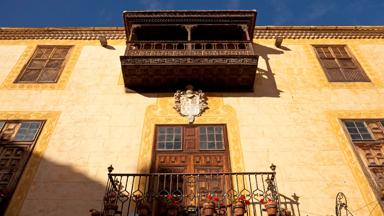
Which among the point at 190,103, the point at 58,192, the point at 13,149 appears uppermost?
the point at 190,103

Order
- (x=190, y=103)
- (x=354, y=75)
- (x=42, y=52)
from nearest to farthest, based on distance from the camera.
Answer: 1. (x=190, y=103)
2. (x=354, y=75)
3. (x=42, y=52)

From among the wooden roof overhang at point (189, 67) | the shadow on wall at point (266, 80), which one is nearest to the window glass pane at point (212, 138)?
the wooden roof overhang at point (189, 67)

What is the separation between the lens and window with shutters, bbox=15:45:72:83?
9.30 meters

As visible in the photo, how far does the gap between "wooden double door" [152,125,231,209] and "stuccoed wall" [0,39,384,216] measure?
0.91 ft

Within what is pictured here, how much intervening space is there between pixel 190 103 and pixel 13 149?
13.9 feet

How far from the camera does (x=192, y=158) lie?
7.32 m

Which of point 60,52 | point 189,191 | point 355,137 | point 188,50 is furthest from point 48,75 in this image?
point 355,137

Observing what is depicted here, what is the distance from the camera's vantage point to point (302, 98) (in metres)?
8.79

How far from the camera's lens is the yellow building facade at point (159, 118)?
673 centimetres

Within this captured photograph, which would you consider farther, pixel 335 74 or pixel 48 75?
pixel 335 74

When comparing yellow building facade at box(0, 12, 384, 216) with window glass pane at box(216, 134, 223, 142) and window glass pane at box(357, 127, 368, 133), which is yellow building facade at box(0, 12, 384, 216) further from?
window glass pane at box(357, 127, 368, 133)

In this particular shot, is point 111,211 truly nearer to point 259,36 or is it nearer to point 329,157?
point 329,157

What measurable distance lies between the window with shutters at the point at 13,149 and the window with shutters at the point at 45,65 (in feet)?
5.66

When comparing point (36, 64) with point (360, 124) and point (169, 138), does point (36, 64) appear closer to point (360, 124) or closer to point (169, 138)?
point (169, 138)
